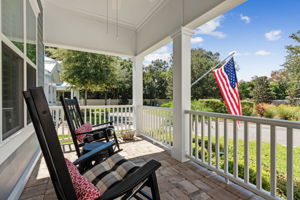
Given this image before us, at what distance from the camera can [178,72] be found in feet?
9.01

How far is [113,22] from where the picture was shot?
395 centimetres

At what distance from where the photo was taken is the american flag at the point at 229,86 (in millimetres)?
2840

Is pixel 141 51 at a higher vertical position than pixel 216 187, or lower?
higher

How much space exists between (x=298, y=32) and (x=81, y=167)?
14.4 meters

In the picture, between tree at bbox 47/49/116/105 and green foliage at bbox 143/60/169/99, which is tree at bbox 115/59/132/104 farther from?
tree at bbox 47/49/116/105

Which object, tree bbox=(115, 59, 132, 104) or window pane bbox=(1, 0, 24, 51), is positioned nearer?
window pane bbox=(1, 0, 24, 51)

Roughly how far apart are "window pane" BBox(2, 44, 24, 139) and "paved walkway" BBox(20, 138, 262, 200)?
838mm

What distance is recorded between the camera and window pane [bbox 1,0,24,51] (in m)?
1.41

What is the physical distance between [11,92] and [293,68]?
46.0ft

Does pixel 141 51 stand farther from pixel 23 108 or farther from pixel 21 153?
pixel 21 153

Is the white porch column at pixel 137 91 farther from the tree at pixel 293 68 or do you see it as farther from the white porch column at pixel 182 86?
the tree at pixel 293 68

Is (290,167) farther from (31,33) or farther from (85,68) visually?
(85,68)

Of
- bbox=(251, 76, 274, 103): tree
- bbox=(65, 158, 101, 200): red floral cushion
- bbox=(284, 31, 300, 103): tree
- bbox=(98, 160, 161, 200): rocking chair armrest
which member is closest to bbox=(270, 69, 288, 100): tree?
bbox=(251, 76, 274, 103): tree

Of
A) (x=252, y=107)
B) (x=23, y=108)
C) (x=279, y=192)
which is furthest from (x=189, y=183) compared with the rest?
(x=252, y=107)
